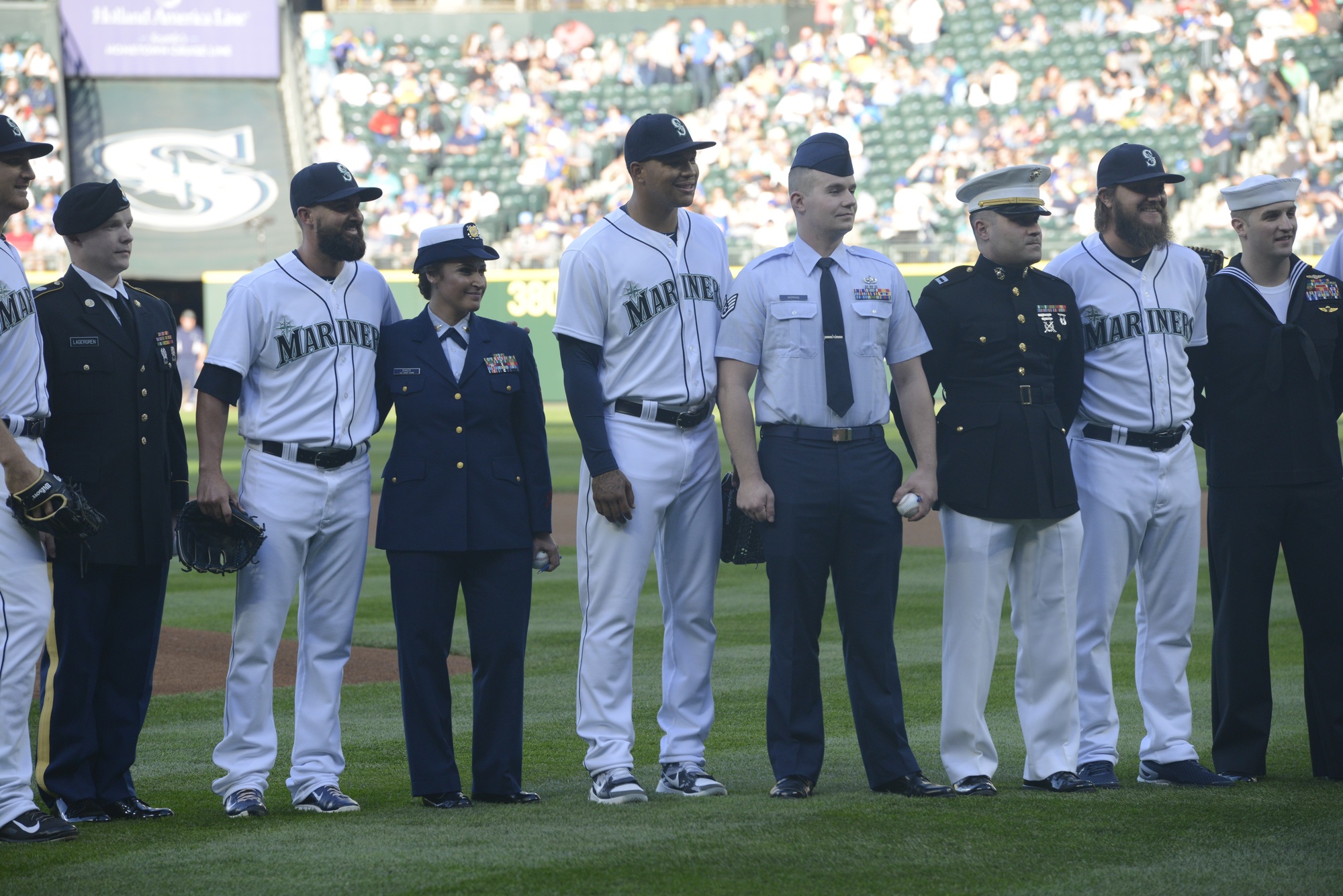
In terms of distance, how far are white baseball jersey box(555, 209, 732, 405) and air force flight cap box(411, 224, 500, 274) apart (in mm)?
298

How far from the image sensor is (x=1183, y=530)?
5301 millimetres

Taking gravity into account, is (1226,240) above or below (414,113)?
below

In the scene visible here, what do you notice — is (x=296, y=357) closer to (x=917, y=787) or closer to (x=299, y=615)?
(x=299, y=615)

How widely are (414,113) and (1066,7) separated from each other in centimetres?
1401

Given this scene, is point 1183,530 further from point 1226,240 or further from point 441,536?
point 1226,240

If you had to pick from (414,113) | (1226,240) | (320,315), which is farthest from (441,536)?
(414,113)

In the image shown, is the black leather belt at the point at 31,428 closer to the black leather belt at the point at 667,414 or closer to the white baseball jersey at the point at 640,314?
the white baseball jersey at the point at 640,314

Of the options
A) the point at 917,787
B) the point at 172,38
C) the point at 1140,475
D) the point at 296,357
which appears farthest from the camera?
the point at 172,38

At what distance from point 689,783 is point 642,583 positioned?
26.4 inches

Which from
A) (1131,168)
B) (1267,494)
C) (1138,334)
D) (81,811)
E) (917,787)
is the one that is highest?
(1131,168)

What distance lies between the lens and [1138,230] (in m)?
5.35

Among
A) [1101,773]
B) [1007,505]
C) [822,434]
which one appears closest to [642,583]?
[822,434]

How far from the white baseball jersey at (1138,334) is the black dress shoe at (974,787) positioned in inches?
51.9

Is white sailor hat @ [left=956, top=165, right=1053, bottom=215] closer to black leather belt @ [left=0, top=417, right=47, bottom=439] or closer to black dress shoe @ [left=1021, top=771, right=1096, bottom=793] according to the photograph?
black dress shoe @ [left=1021, top=771, right=1096, bottom=793]
